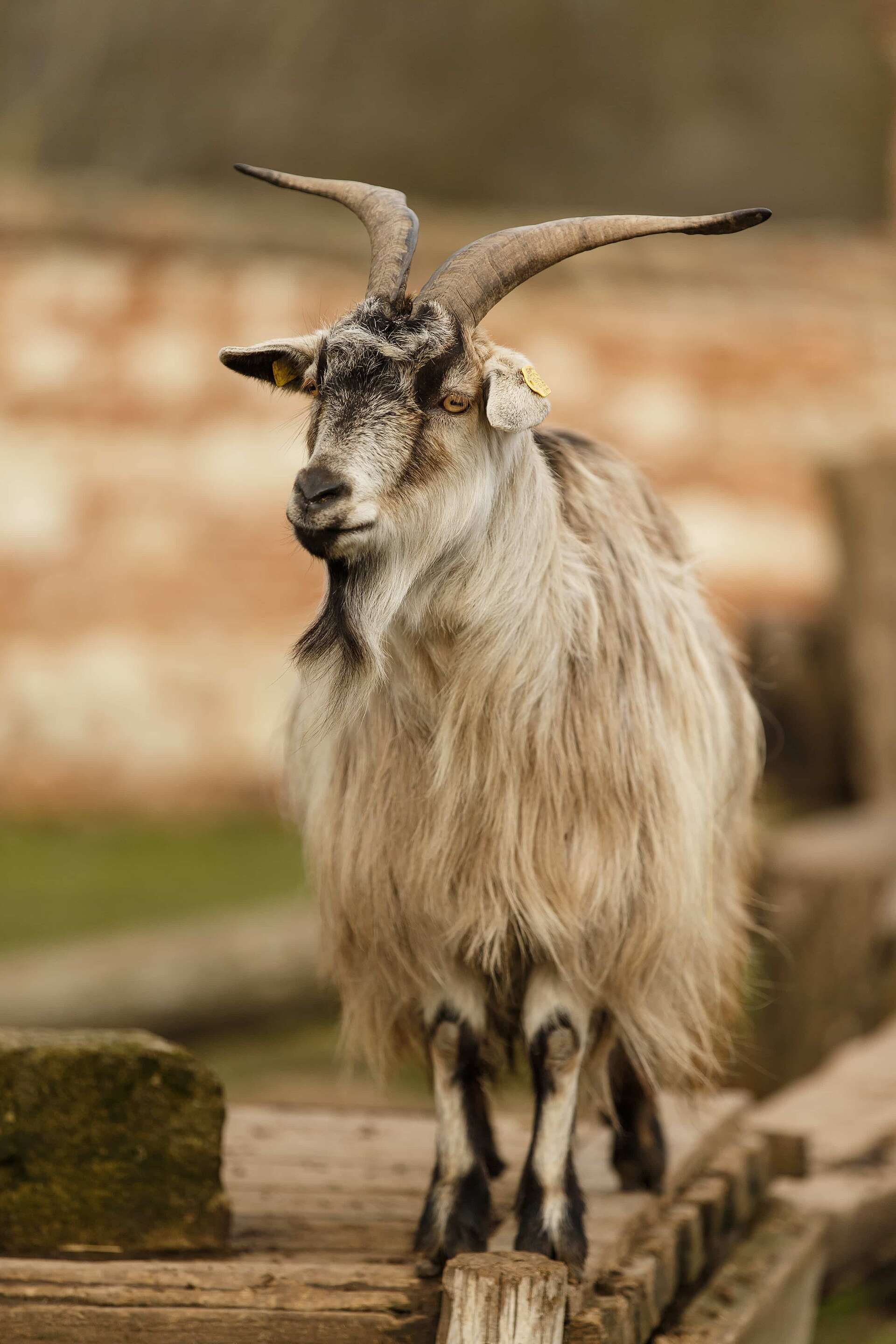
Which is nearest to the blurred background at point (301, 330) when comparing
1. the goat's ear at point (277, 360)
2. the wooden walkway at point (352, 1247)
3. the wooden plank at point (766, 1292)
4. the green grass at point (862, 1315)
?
the green grass at point (862, 1315)

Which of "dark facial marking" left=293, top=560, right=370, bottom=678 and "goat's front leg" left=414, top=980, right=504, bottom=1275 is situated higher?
"dark facial marking" left=293, top=560, right=370, bottom=678

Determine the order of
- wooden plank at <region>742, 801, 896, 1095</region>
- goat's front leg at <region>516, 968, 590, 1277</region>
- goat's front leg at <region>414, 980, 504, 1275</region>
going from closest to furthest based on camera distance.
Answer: goat's front leg at <region>516, 968, 590, 1277</region> → goat's front leg at <region>414, 980, 504, 1275</region> → wooden plank at <region>742, 801, 896, 1095</region>

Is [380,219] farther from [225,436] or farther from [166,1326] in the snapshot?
[225,436]

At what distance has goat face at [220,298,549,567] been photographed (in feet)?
9.73

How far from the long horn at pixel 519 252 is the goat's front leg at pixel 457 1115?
1.32 meters

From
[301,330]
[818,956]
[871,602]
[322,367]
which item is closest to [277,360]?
[322,367]

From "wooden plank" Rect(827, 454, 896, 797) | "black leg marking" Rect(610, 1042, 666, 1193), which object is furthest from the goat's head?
"wooden plank" Rect(827, 454, 896, 797)

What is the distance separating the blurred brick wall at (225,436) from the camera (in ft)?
35.4

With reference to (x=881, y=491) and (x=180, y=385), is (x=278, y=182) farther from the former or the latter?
(x=180, y=385)

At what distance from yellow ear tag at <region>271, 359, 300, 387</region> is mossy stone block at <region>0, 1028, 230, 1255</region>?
1296 mm

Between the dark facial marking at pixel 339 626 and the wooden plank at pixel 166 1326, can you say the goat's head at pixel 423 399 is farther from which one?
the wooden plank at pixel 166 1326

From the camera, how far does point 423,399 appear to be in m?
3.07

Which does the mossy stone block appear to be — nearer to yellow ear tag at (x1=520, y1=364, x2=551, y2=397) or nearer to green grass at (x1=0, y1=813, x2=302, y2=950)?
yellow ear tag at (x1=520, y1=364, x2=551, y2=397)

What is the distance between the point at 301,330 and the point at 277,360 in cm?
819
